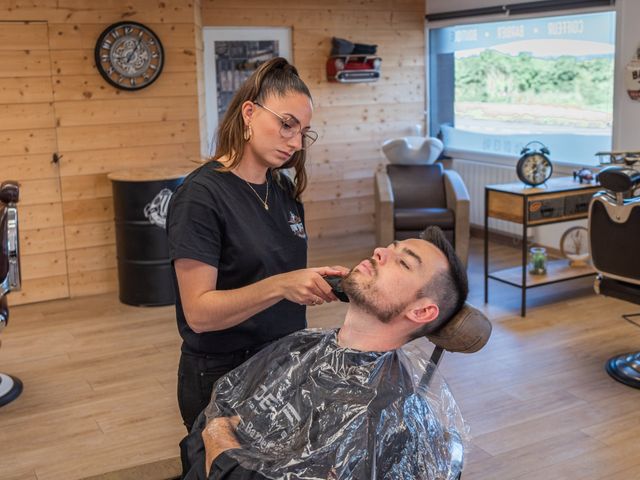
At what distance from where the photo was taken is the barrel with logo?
4.99 meters

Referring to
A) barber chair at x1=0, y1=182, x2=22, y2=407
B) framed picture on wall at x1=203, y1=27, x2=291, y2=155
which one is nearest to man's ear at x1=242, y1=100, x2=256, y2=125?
barber chair at x1=0, y1=182, x2=22, y2=407

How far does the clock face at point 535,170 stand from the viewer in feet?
16.1

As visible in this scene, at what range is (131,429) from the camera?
346 centimetres

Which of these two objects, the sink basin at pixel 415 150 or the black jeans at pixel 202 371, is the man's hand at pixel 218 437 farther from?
the sink basin at pixel 415 150

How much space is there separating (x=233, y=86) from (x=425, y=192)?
184 cm

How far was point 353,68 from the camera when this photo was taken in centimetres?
671

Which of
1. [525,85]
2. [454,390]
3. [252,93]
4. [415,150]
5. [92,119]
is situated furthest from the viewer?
[525,85]

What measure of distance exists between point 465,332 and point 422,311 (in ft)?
0.38

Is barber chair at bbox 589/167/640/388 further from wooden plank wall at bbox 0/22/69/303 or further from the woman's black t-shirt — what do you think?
wooden plank wall at bbox 0/22/69/303

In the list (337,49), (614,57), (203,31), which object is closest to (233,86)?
(203,31)

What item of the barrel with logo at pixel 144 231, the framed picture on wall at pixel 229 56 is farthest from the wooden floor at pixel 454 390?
the framed picture on wall at pixel 229 56

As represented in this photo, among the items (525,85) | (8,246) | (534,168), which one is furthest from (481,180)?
(8,246)

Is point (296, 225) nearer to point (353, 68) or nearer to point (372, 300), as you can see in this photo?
point (372, 300)

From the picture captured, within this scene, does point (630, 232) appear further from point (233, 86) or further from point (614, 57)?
point (233, 86)
